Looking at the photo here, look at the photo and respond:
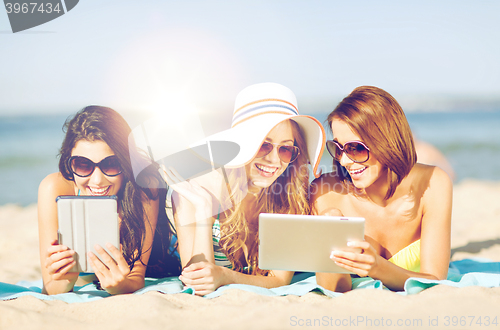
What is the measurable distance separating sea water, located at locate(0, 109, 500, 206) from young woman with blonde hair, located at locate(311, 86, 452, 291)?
528 cm

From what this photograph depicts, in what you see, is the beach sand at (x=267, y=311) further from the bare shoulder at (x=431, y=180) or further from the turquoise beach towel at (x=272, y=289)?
the bare shoulder at (x=431, y=180)

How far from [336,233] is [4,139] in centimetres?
1335

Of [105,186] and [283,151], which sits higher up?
[283,151]

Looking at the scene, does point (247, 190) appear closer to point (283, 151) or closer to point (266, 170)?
point (266, 170)

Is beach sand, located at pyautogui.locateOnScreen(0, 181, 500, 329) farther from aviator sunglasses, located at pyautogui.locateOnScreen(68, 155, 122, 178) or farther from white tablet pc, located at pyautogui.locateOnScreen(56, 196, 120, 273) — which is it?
aviator sunglasses, located at pyautogui.locateOnScreen(68, 155, 122, 178)

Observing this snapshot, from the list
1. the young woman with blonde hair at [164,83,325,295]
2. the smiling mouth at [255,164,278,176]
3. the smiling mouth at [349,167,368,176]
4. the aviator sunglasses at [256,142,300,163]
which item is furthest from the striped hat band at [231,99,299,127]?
the smiling mouth at [349,167,368,176]

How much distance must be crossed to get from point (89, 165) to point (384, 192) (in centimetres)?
229

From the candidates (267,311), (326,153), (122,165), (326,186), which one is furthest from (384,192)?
(326,153)

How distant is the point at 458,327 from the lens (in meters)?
1.92

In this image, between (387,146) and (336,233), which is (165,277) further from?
(387,146)

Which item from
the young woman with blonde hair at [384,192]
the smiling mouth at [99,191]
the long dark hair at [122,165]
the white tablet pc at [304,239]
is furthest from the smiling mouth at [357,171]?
the smiling mouth at [99,191]

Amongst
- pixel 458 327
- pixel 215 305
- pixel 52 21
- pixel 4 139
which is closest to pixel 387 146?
pixel 458 327

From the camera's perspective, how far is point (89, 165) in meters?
2.63

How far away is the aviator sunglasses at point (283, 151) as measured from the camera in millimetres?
2658
